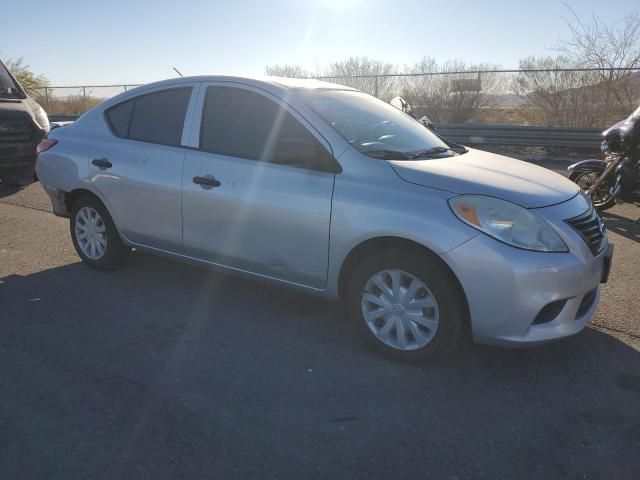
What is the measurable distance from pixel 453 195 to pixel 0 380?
2799mm

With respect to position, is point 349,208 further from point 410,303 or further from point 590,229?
point 590,229

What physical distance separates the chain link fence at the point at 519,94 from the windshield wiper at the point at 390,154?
11641 mm

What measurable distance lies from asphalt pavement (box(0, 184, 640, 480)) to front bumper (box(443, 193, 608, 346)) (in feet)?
1.12

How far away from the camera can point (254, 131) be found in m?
3.94

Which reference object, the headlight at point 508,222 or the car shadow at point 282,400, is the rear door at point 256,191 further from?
the headlight at point 508,222

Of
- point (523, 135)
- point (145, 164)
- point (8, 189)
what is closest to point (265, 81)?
point (145, 164)

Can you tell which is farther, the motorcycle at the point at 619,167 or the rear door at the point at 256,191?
the motorcycle at the point at 619,167

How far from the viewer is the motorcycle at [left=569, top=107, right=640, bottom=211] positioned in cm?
681

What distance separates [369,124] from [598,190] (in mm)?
4510

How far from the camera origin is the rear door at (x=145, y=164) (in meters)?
4.29

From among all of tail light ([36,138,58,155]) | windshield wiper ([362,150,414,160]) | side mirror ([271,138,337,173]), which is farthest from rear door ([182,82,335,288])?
tail light ([36,138,58,155])

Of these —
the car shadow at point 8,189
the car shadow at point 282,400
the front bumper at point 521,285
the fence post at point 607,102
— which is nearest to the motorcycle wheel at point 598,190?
the car shadow at point 282,400

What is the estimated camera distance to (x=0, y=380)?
325cm

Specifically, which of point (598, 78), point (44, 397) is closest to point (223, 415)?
point (44, 397)
